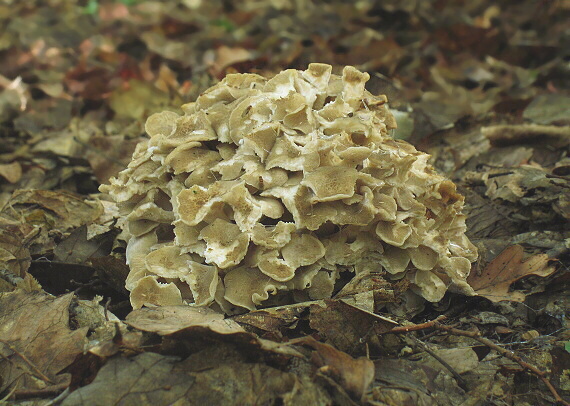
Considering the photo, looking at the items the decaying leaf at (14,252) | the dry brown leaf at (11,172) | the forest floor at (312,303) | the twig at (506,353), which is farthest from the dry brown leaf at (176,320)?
the dry brown leaf at (11,172)

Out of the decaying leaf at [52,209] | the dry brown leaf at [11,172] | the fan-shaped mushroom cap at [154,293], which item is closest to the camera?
the fan-shaped mushroom cap at [154,293]

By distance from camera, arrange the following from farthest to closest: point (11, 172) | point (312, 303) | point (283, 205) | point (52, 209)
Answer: point (11, 172)
point (52, 209)
point (283, 205)
point (312, 303)

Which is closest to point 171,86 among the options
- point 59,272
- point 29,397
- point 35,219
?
point 35,219

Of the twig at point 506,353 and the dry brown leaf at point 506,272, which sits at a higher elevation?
the twig at point 506,353

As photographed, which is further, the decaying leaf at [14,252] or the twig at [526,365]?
the decaying leaf at [14,252]

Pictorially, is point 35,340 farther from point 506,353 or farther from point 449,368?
point 506,353

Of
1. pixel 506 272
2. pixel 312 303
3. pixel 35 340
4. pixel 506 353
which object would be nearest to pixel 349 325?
pixel 312 303

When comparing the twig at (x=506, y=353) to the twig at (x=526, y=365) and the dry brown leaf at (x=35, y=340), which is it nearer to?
the twig at (x=526, y=365)
